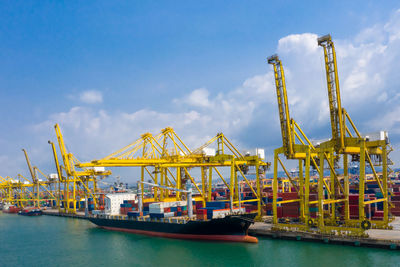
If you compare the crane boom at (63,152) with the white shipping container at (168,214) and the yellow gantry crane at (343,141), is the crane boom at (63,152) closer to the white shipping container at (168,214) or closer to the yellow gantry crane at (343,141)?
the white shipping container at (168,214)

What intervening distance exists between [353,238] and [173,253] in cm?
1581

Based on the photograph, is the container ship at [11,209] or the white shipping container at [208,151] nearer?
the white shipping container at [208,151]

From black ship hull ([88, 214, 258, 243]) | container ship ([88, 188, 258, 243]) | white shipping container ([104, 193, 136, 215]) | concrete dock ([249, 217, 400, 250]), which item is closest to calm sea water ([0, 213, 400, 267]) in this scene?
concrete dock ([249, 217, 400, 250])

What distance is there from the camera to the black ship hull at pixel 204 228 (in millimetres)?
33750

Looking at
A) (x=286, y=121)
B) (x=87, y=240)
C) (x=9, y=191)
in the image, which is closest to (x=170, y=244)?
(x=87, y=240)

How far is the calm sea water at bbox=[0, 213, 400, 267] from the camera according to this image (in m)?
Result: 26.3

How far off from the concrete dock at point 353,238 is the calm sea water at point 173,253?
54cm

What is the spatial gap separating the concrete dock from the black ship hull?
208cm

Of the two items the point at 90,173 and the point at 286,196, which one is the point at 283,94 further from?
the point at 90,173

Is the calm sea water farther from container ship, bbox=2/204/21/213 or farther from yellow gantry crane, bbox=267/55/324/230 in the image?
container ship, bbox=2/204/21/213

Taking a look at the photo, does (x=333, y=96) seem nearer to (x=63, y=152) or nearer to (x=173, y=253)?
(x=173, y=253)

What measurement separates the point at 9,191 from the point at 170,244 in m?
79.8

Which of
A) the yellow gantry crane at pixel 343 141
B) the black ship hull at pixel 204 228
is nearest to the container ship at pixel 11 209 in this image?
the black ship hull at pixel 204 228

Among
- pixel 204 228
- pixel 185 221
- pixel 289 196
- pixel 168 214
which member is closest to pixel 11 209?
pixel 168 214
